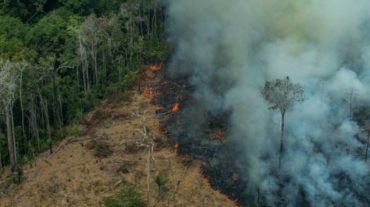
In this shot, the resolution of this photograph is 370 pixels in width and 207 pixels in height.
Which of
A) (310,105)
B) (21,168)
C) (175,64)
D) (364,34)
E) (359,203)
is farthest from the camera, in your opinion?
(175,64)

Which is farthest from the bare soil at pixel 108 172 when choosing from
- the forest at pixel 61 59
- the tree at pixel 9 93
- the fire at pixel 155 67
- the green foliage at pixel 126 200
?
the fire at pixel 155 67

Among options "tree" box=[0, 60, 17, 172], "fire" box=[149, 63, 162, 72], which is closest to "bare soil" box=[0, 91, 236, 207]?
"tree" box=[0, 60, 17, 172]

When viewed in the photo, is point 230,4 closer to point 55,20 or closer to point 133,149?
point 55,20

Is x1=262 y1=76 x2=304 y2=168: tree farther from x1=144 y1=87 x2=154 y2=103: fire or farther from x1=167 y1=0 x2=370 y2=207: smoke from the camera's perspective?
x1=144 y1=87 x2=154 y2=103: fire

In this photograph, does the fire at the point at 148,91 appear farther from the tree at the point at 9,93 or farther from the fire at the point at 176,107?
the tree at the point at 9,93

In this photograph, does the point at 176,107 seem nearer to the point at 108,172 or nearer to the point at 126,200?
the point at 108,172

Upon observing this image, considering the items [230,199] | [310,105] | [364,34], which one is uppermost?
[364,34]

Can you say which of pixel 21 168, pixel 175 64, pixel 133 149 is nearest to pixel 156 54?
pixel 175 64
